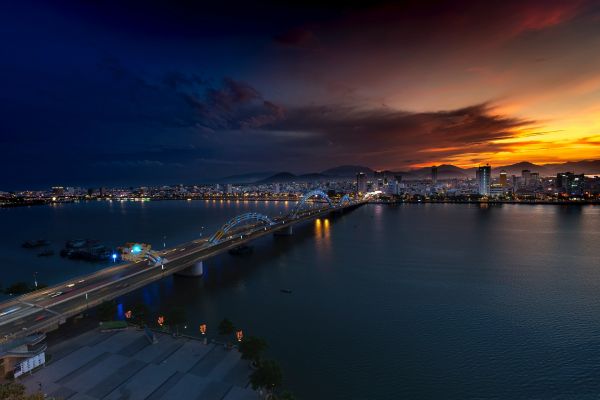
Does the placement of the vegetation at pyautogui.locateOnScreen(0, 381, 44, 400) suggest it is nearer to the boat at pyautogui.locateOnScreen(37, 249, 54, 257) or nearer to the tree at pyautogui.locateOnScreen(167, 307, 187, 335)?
the tree at pyautogui.locateOnScreen(167, 307, 187, 335)

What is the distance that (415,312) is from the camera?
889 inches

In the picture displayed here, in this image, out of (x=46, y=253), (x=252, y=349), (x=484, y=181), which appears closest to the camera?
(x=252, y=349)

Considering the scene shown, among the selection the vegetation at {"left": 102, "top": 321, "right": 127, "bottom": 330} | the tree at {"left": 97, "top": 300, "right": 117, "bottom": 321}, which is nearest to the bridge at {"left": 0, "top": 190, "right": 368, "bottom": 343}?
the tree at {"left": 97, "top": 300, "right": 117, "bottom": 321}

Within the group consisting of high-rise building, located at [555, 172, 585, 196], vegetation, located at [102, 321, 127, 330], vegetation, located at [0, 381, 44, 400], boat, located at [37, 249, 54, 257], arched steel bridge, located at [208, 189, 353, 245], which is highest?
high-rise building, located at [555, 172, 585, 196]

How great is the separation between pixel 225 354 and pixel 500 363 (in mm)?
14526

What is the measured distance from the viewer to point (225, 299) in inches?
1012

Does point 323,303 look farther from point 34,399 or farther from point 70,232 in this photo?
point 70,232

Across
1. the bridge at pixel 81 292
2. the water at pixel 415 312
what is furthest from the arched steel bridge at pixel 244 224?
the bridge at pixel 81 292

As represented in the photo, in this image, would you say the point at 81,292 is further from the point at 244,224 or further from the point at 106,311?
the point at 244,224

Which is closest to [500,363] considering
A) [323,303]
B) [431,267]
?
[323,303]

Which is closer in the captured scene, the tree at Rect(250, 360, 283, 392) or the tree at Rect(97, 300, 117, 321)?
the tree at Rect(250, 360, 283, 392)

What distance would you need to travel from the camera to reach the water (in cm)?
1538

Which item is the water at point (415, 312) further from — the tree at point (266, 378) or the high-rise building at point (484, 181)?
the high-rise building at point (484, 181)

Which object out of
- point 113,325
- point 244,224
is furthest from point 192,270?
point 244,224
